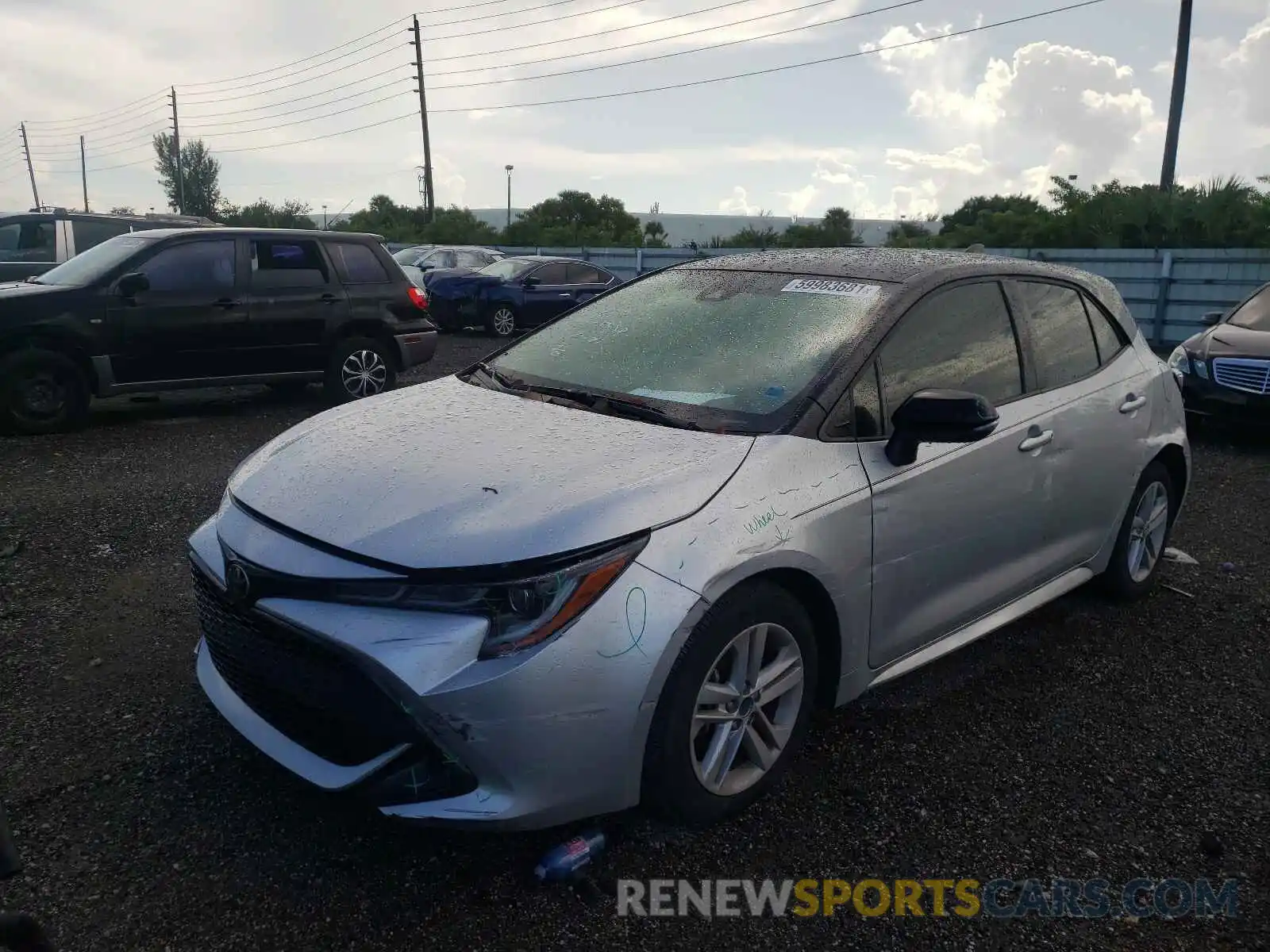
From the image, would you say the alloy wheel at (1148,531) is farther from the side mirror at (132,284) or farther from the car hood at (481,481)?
the side mirror at (132,284)

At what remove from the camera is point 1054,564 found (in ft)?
13.0

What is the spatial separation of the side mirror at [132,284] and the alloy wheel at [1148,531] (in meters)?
7.45

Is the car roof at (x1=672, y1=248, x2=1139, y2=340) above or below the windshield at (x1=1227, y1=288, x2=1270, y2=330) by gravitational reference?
above

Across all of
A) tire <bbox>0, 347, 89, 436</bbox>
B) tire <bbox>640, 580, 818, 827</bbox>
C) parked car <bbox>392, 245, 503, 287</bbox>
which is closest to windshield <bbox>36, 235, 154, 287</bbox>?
tire <bbox>0, 347, 89, 436</bbox>

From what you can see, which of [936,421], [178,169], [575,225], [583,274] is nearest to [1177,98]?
[583,274]

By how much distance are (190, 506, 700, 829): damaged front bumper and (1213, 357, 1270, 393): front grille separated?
303 inches

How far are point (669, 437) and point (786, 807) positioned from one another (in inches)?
45.4

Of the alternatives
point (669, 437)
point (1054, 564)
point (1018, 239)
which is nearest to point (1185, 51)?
point (1018, 239)

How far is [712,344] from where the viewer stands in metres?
3.41

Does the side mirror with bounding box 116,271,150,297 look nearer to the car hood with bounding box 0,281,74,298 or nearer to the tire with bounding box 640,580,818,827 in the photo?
the car hood with bounding box 0,281,74,298
